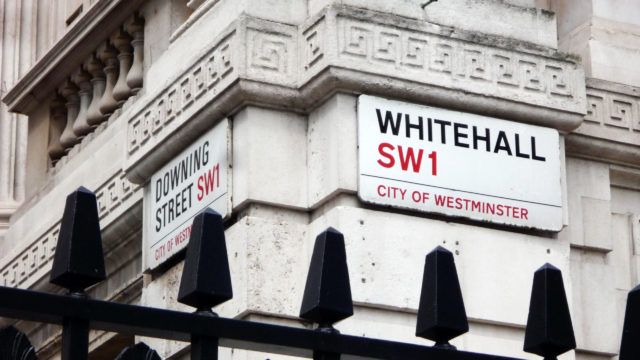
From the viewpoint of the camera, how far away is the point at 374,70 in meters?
8.12

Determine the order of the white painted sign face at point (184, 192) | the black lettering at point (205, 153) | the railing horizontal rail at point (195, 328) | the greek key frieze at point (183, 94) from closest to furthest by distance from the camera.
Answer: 1. the railing horizontal rail at point (195, 328)
2. the white painted sign face at point (184, 192)
3. the greek key frieze at point (183, 94)
4. the black lettering at point (205, 153)

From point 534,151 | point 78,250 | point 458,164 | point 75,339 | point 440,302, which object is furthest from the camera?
point 534,151

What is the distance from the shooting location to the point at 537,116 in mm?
8586

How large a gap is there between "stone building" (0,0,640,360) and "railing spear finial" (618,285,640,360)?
3444 mm

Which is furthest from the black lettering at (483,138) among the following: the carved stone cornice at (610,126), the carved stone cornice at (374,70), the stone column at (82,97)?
the stone column at (82,97)

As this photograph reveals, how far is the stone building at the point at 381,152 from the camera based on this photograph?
7973 mm

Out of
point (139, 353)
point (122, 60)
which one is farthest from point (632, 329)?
point (122, 60)

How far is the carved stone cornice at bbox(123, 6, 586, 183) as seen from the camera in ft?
26.7

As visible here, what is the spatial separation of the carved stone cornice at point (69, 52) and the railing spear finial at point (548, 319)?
673cm

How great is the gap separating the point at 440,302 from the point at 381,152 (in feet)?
12.4

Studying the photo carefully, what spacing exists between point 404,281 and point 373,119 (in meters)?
0.79

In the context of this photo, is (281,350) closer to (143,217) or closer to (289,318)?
(289,318)

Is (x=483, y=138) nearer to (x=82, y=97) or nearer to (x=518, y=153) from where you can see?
(x=518, y=153)

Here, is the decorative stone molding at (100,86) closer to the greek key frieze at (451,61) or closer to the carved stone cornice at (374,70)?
the carved stone cornice at (374,70)
